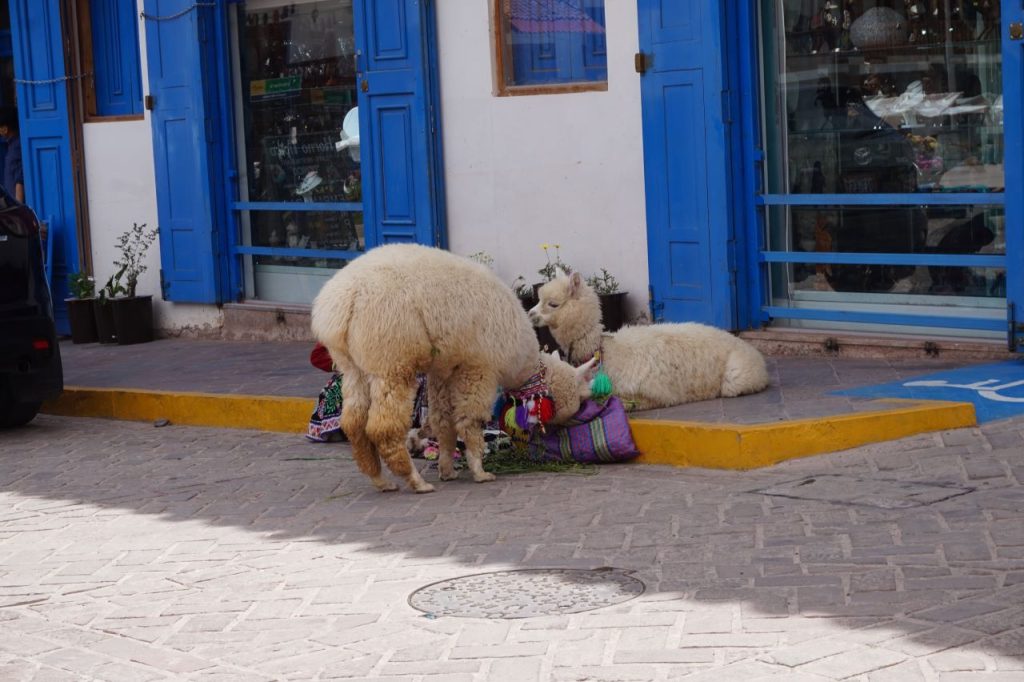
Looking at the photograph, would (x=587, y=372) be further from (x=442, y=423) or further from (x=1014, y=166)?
(x=1014, y=166)

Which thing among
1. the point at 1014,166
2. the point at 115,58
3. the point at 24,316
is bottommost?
the point at 24,316

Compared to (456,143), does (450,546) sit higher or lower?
lower

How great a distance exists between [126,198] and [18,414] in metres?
4.40

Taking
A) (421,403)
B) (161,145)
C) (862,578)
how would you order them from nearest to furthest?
(862,578), (421,403), (161,145)

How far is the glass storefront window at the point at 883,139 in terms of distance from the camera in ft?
32.1

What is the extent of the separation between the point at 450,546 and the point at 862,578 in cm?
178

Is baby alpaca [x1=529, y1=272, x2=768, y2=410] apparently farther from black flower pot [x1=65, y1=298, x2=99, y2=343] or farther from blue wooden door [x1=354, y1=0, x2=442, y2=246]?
black flower pot [x1=65, y1=298, x2=99, y2=343]

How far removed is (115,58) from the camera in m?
15.1

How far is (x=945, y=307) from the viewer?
10.0 m

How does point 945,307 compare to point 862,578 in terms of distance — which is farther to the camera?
point 945,307

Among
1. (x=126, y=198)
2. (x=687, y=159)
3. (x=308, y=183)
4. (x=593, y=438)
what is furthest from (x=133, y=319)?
(x=593, y=438)

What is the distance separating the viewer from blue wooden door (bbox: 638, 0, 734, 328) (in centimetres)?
1057

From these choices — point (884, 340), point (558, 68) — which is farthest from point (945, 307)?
point (558, 68)

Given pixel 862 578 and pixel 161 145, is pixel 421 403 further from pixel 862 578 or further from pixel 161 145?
pixel 161 145
